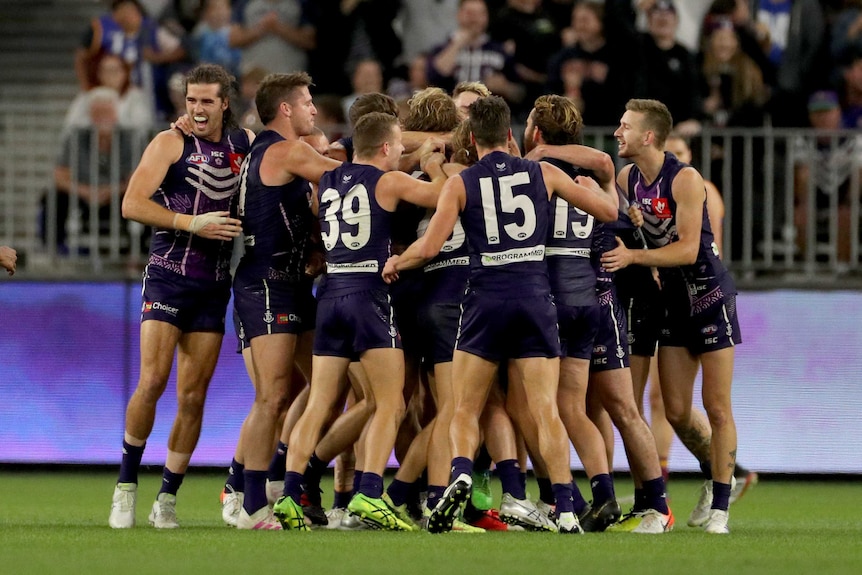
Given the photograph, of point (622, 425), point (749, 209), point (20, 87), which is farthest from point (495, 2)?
point (622, 425)

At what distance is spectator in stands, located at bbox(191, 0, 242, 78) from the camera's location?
15.3 m

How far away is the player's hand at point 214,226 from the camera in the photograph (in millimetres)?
9297

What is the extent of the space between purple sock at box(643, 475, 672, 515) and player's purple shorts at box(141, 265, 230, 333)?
277 centimetres

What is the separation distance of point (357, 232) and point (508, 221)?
0.88m

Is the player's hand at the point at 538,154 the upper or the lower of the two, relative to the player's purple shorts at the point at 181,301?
upper

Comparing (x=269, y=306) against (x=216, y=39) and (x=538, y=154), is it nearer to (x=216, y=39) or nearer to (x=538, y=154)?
(x=538, y=154)

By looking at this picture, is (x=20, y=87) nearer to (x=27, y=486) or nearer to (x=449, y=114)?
(x=27, y=486)

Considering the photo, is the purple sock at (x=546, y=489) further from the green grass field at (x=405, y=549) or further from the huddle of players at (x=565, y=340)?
the green grass field at (x=405, y=549)

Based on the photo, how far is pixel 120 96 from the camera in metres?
15.0

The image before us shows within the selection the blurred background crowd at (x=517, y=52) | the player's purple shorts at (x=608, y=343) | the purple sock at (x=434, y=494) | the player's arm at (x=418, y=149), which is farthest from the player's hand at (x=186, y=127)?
the blurred background crowd at (x=517, y=52)

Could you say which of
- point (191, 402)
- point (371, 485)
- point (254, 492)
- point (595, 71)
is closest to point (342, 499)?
point (254, 492)

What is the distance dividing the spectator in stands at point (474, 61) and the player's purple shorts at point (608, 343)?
193 inches

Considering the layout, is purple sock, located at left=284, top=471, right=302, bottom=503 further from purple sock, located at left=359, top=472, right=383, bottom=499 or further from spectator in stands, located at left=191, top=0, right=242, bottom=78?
spectator in stands, located at left=191, top=0, right=242, bottom=78

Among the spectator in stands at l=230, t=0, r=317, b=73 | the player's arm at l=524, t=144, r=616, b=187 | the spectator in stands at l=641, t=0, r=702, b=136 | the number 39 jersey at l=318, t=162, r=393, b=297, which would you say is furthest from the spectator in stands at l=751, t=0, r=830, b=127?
the number 39 jersey at l=318, t=162, r=393, b=297
